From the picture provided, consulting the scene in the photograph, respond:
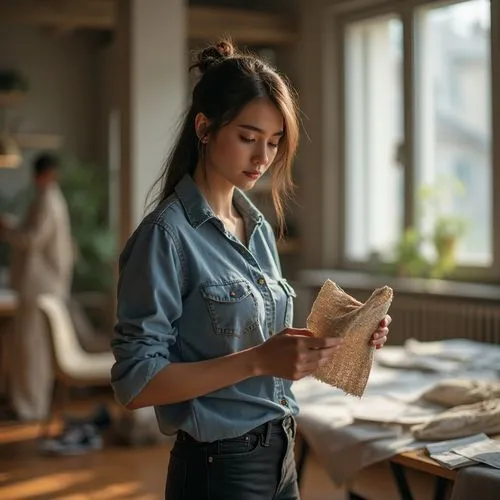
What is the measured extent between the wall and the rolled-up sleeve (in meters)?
7.41

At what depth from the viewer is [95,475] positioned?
500 centimetres

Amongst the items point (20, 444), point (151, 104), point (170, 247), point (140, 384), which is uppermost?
point (151, 104)

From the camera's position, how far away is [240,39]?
7.51 metres

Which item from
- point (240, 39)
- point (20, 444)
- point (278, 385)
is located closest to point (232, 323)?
point (278, 385)

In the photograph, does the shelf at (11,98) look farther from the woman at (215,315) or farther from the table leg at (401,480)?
the woman at (215,315)

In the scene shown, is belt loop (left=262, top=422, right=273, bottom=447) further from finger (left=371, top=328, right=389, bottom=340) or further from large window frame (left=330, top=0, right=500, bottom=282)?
large window frame (left=330, top=0, right=500, bottom=282)

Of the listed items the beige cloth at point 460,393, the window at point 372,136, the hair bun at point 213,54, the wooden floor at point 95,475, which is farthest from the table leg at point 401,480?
the window at point 372,136

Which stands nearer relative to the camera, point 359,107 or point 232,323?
point 232,323

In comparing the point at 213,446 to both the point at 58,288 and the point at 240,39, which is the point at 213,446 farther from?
the point at 240,39

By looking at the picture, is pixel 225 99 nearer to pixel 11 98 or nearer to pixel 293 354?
pixel 293 354

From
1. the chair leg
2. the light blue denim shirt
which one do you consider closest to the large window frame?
the chair leg

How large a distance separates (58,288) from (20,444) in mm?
1241

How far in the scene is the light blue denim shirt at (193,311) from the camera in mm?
1639

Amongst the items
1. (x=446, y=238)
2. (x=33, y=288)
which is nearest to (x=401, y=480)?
(x=446, y=238)
